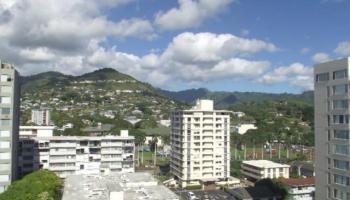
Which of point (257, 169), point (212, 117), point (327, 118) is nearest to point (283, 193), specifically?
point (257, 169)

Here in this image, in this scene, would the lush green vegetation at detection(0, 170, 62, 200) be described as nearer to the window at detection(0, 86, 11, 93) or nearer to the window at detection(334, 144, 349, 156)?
the window at detection(0, 86, 11, 93)

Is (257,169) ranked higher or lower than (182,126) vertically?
lower

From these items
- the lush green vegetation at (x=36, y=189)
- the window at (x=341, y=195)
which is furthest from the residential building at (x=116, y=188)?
the window at (x=341, y=195)

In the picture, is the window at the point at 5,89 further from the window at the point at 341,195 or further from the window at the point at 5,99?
the window at the point at 341,195

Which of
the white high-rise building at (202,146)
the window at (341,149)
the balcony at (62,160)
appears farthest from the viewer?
the white high-rise building at (202,146)

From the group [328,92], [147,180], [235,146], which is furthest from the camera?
[235,146]

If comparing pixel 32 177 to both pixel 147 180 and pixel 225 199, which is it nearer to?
pixel 147 180

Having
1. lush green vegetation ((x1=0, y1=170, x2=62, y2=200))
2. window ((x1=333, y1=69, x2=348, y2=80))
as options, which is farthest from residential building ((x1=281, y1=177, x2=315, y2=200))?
lush green vegetation ((x1=0, y1=170, x2=62, y2=200))
